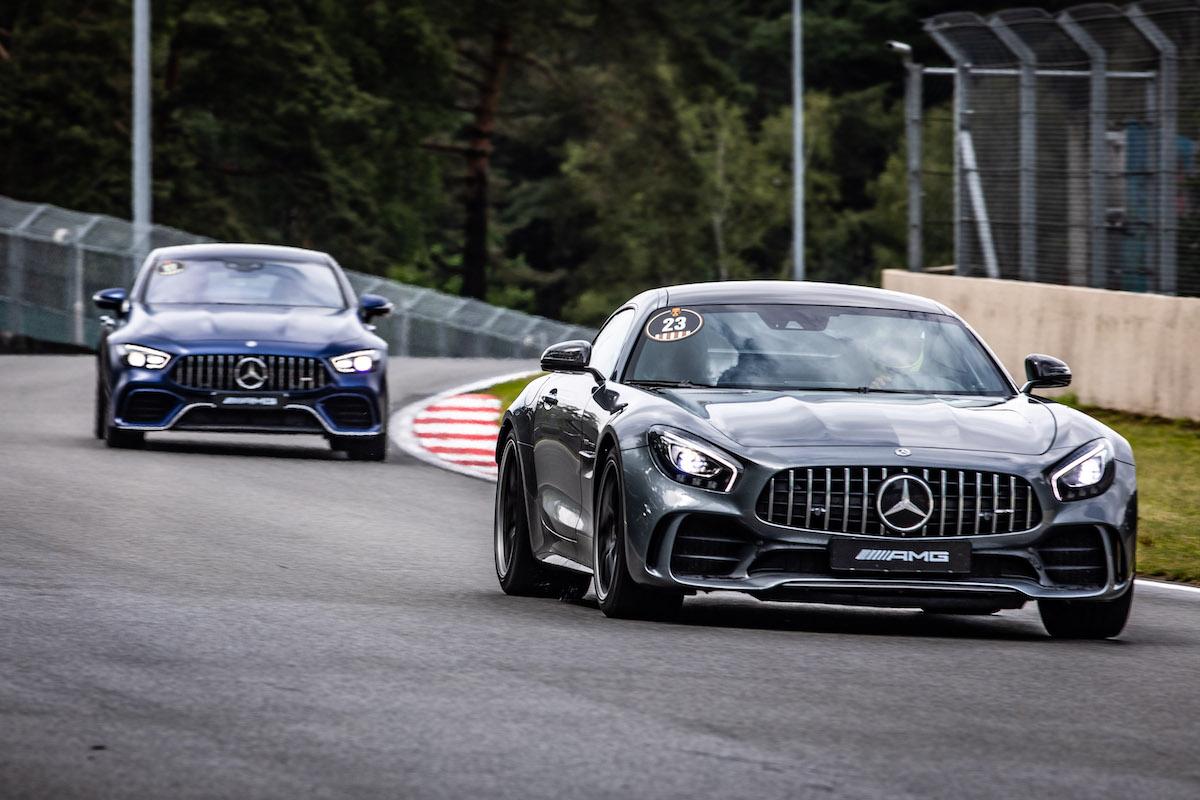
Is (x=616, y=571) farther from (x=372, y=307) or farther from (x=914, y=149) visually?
(x=914, y=149)

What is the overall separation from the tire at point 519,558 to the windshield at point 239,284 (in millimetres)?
7886

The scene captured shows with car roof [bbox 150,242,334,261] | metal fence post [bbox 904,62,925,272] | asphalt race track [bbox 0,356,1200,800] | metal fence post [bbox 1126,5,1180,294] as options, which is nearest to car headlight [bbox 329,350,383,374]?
car roof [bbox 150,242,334,261]

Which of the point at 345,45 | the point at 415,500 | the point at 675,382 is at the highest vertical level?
the point at 345,45

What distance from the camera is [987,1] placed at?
75.8 metres

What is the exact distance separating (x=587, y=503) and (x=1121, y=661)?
7.14 feet

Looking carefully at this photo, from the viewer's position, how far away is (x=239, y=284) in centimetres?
1892

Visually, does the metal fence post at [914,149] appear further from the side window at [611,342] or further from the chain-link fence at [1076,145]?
the side window at [611,342]

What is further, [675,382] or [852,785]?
[675,382]

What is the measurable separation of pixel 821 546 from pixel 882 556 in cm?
21

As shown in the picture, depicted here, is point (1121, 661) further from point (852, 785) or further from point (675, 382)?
point (852, 785)

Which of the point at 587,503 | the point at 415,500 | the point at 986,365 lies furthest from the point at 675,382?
the point at 415,500

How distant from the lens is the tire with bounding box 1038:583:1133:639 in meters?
9.28

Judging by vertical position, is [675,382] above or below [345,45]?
below

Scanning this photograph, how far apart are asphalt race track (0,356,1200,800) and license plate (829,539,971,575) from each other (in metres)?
0.27
